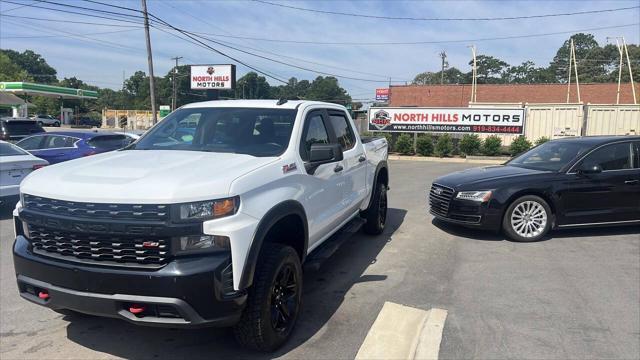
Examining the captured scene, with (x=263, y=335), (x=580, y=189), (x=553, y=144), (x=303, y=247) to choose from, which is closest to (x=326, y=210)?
(x=303, y=247)

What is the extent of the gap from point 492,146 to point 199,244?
71.7 ft

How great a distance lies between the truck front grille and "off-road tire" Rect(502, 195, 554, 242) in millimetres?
5425

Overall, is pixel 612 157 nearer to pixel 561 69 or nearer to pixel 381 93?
pixel 381 93

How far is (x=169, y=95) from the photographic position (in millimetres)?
109812

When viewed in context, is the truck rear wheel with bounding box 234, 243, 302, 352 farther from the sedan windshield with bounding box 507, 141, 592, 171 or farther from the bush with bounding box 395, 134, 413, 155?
the bush with bounding box 395, 134, 413, 155

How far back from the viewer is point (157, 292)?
298 centimetres

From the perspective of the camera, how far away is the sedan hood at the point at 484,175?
24.1ft

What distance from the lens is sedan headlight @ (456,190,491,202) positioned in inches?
279

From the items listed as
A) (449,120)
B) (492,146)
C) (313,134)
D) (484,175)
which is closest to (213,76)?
(449,120)

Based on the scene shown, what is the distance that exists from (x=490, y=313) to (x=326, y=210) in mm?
1800

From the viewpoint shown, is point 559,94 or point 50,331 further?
point 559,94

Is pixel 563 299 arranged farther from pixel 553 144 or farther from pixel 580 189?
pixel 553 144

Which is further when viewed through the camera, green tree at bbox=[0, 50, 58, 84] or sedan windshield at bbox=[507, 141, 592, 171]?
green tree at bbox=[0, 50, 58, 84]

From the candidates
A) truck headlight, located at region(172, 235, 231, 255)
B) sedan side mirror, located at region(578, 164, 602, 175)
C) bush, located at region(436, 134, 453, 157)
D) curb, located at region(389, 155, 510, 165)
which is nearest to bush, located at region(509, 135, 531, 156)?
curb, located at region(389, 155, 510, 165)
